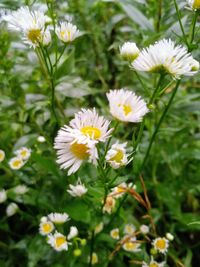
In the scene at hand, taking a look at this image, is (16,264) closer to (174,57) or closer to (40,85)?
(40,85)

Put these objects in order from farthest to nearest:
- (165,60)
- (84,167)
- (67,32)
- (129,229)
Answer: (129,229) < (84,167) < (67,32) < (165,60)

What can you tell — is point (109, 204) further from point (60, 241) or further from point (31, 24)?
point (31, 24)

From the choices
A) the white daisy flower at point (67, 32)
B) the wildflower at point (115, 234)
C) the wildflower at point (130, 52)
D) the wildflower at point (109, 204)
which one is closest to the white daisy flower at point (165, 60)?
the wildflower at point (130, 52)

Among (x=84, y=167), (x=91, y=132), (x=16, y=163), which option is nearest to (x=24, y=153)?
(x=16, y=163)

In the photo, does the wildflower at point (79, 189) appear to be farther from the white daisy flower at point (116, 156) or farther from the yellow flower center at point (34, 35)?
the yellow flower center at point (34, 35)

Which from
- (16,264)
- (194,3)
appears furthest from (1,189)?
(194,3)

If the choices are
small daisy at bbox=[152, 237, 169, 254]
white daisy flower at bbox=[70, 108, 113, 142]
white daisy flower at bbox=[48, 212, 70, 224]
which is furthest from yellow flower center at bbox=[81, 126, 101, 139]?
small daisy at bbox=[152, 237, 169, 254]
